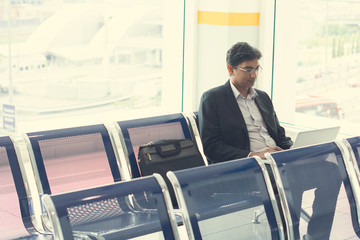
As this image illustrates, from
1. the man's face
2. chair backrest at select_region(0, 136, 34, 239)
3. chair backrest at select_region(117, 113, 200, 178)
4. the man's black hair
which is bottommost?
chair backrest at select_region(0, 136, 34, 239)

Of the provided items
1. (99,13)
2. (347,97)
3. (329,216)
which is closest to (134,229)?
(329,216)

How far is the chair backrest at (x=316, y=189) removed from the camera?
287 cm

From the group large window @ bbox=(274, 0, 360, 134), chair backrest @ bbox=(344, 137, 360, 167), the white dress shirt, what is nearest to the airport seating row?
chair backrest @ bbox=(344, 137, 360, 167)

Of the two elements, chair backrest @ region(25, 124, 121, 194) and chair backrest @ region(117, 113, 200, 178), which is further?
chair backrest @ region(117, 113, 200, 178)

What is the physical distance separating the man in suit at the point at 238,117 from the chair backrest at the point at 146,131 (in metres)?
0.14

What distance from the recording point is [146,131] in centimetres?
389

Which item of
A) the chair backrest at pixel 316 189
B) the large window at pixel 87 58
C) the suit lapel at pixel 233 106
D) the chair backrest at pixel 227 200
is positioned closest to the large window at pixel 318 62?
the large window at pixel 87 58

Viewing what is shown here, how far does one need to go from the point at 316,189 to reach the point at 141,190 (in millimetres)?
982

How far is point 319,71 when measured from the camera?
6.86 meters

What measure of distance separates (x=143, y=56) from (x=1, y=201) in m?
4.64

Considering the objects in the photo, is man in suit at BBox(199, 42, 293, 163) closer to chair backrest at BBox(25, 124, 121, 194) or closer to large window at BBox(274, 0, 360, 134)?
chair backrest at BBox(25, 124, 121, 194)

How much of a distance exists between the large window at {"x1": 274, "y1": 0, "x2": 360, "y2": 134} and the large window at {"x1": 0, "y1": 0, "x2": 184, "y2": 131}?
1262 mm

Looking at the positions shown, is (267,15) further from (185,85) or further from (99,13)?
(99,13)

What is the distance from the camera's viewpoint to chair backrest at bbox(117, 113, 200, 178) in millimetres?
3785
